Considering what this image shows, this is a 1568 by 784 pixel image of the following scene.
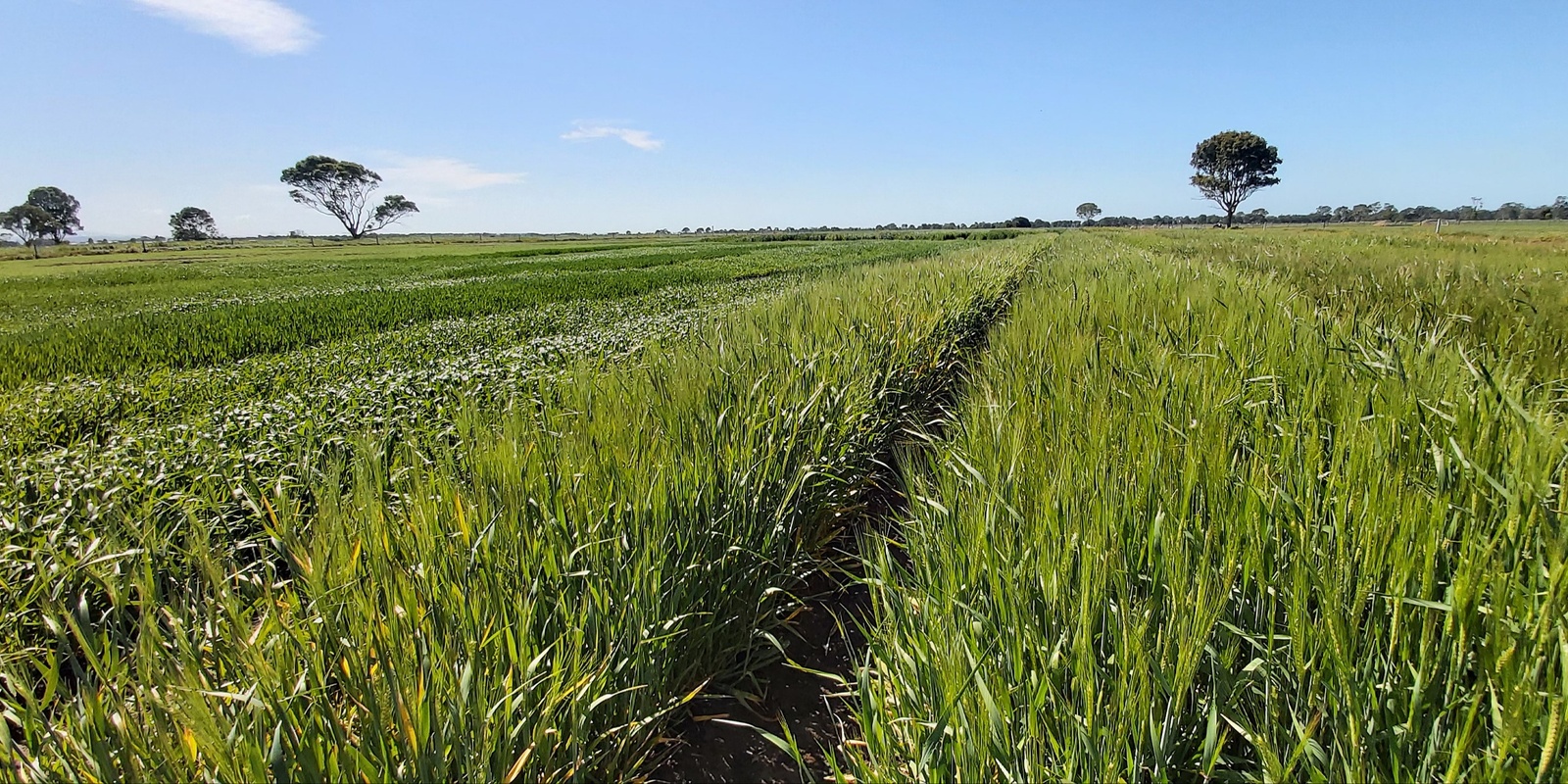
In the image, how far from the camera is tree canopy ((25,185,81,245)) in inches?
3275

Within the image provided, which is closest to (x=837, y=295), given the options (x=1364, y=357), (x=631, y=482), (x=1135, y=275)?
(x=1135, y=275)

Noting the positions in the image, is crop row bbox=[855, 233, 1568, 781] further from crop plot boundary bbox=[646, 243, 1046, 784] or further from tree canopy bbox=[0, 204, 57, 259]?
A: tree canopy bbox=[0, 204, 57, 259]

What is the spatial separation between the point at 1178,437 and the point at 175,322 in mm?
12999

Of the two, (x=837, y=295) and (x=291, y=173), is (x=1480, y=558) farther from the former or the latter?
(x=291, y=173)

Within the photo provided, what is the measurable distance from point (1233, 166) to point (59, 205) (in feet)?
470

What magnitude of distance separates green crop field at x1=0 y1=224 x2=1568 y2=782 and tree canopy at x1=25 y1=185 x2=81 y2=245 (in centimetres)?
11802

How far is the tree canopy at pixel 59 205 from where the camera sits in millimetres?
83188

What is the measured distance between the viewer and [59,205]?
85750 millimetres

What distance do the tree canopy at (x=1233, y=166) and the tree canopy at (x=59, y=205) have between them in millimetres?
135398

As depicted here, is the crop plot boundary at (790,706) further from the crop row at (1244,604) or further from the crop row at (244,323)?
the crop row at (244,323)

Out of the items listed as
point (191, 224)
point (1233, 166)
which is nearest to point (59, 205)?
point (191, 224)

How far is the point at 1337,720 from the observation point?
1.09 metres

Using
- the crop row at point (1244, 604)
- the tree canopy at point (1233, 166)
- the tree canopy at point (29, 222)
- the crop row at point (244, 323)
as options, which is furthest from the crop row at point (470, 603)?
the tree canopy at point (29, 222)

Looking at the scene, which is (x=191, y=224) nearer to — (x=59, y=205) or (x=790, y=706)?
(x=59, y=205)
